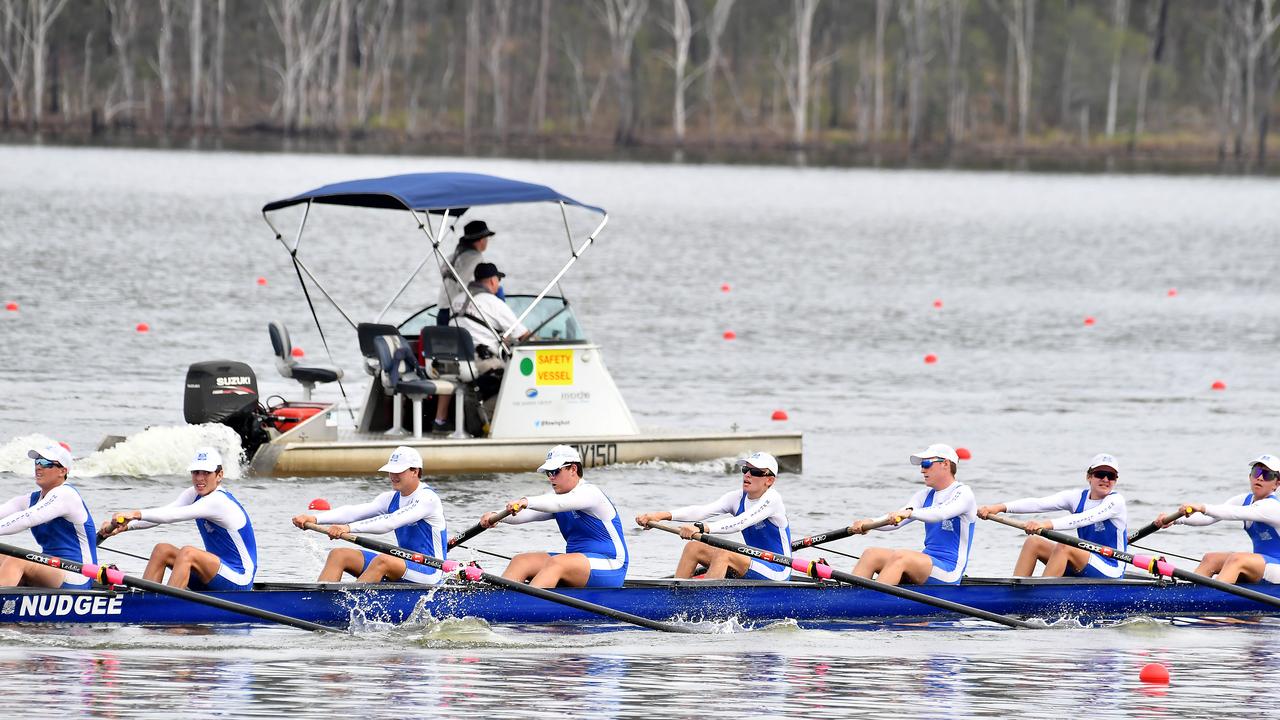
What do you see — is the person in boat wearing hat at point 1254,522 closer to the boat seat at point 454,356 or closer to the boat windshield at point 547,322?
the boat windshield at point 547,322

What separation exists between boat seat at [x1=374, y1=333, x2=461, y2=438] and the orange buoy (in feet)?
26.6

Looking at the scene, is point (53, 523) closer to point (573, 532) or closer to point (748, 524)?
point (573, 532)

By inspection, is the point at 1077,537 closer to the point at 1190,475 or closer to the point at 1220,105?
the point at 1190,475

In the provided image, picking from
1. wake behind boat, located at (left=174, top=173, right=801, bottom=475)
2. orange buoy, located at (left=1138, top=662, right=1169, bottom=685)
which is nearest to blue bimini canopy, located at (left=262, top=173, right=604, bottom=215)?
wake behind boat, located at (left=174, top=173, right=801, bottom=475)

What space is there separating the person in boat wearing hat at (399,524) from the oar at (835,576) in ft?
5.01

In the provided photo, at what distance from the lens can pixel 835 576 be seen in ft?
45.3

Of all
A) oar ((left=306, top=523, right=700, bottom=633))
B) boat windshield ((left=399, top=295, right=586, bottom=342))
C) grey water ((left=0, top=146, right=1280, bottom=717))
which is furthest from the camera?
boat windshield ((left=399, top=295, right=586, bottom=342))

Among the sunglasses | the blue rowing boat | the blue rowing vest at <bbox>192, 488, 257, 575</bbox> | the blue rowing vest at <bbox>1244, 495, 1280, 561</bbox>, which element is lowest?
the blue rowing boat

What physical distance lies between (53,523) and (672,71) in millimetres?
88183

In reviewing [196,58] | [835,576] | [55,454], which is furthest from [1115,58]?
[55,454]

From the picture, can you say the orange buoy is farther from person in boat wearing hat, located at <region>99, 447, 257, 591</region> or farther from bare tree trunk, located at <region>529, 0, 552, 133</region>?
bare tree trunk, located at <region>529, 0, 552, 133</region>

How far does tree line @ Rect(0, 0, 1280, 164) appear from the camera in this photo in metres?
91.5

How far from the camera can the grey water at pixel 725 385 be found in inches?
480

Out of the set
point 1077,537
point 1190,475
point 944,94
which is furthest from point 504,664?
point 944,94
